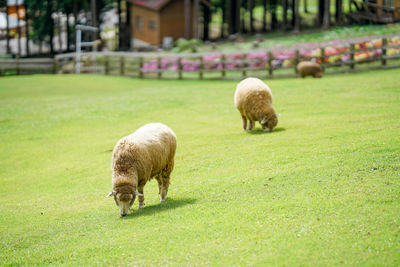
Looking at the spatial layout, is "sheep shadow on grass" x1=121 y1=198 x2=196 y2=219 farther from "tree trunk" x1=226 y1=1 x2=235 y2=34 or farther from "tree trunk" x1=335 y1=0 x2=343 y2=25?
Answer: "tree trunk" x1=226 y1=1 x2=235 y2=34

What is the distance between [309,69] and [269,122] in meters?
12.1

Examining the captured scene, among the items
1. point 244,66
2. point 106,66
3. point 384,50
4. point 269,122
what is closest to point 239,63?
point 244,66

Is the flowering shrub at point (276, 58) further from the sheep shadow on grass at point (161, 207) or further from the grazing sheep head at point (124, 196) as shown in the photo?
the grazing sheep head at point (124, 196)

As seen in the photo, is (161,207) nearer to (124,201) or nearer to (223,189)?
(124,201)

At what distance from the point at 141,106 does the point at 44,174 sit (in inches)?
334

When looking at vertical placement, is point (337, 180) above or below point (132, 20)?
below

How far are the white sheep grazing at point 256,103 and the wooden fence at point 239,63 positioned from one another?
13.0 meters

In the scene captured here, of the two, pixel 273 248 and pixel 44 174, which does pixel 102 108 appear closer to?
pixel 44 174

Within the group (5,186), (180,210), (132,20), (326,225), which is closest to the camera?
(326,225)

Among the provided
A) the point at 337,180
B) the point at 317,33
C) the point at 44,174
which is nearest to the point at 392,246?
the point at 337,180

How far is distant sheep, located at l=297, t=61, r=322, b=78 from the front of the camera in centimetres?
2562

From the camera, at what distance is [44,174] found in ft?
44.1

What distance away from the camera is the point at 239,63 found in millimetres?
29203

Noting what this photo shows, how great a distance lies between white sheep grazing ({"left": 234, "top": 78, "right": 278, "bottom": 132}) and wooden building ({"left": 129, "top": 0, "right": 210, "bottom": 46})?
35.4 m
